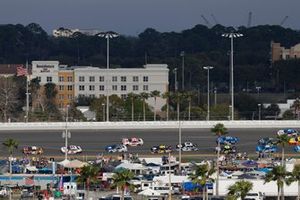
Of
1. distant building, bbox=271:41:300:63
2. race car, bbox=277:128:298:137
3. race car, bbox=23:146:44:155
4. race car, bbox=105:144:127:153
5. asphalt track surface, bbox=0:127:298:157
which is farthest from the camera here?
distant building, bbox=271:41:300:63

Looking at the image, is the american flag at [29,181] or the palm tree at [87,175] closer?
the palm tree at [87,175]

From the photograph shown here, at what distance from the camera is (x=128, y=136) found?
87.3 m

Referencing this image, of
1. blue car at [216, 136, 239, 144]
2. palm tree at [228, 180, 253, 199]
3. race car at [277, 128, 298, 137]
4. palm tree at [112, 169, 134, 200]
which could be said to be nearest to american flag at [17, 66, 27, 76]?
race car at [277, 128, 298, 137]

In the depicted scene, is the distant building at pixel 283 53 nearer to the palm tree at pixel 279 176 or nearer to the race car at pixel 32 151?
the race car at pixel 32 151

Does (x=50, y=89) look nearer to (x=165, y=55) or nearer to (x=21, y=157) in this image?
(x=21, y=157)

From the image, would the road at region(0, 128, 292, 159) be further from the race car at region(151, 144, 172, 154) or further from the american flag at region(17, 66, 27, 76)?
the american flag at region(17, 66, 27, 76)

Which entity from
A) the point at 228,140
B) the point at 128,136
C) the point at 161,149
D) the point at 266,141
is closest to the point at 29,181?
the point at 161,149

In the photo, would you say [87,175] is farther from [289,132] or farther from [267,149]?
[289,132]

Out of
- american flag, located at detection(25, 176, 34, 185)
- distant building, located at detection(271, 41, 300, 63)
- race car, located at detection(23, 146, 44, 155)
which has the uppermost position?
distant building, located at detection(271, 41, 300, 63)

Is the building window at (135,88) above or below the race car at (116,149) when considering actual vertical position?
above

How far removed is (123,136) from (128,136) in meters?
0.33

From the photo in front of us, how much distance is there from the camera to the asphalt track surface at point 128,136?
79.1 metres

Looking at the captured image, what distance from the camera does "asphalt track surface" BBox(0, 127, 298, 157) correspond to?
79125 millimetres

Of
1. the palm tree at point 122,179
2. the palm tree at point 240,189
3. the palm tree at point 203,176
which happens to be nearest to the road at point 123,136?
the palm tree at point 203,176
